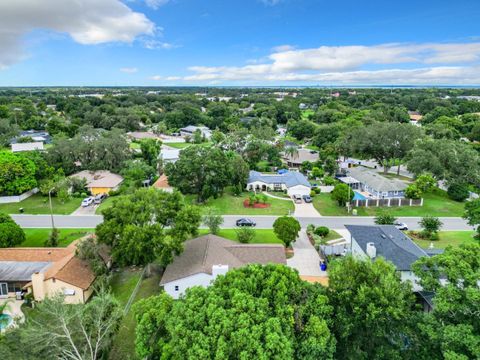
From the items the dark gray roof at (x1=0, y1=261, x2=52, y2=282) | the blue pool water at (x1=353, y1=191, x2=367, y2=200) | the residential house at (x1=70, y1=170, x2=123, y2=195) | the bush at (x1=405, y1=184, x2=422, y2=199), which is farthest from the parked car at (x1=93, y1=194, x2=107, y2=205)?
the bush at (x1=405, y1=184, x2=422, y2=199)

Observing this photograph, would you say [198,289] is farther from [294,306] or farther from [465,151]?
[465,151]

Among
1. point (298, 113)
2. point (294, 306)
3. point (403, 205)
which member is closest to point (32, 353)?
point (294, 306)

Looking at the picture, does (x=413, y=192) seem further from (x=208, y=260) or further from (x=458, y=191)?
(x=208, y=260)

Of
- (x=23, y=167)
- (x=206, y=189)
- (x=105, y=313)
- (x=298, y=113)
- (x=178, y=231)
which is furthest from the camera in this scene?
(x=298, y=113)

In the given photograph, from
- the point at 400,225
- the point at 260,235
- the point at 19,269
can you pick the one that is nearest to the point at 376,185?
the point at 400,225

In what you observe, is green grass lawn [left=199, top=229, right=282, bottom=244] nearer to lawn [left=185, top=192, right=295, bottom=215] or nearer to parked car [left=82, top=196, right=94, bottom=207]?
lawn [left=185, top=192, right=295, bottom=215]

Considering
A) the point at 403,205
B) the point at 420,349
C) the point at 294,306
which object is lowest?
the point at 403,205
